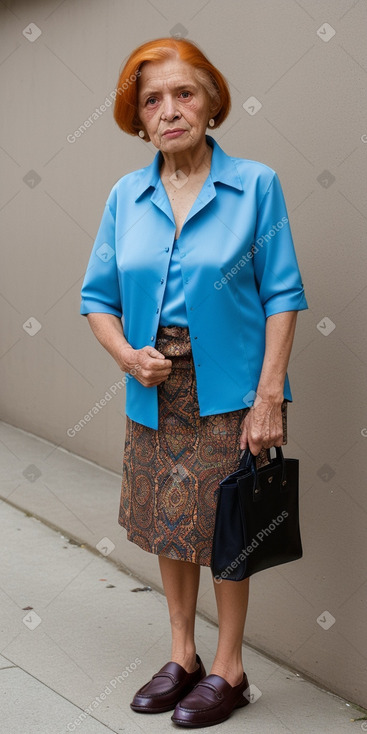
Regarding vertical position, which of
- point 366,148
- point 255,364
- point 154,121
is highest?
point 366,148

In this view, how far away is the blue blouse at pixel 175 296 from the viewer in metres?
2.82

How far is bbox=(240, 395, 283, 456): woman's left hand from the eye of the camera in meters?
2.80

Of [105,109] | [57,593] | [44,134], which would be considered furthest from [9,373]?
[57,593]

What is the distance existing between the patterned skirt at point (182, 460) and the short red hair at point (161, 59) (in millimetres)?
638

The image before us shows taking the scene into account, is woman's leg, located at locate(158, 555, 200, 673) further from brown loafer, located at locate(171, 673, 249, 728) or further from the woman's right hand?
the woman's right hand

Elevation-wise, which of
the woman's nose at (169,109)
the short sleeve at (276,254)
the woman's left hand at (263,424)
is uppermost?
the woman's nose at (169,109)

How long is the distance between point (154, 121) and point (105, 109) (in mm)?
2358

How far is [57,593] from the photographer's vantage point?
13.2ft

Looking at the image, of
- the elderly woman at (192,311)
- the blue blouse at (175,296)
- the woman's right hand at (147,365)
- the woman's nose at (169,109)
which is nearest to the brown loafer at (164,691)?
the elderly woman at (192,311)

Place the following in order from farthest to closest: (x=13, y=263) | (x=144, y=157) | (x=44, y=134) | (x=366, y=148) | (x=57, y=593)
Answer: (x=13, y=263) → (x=44, y=134) → (x=144, y=157) → (x=57, y=593) → (x=366, y=148)

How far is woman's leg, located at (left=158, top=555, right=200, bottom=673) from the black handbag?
0.81 ft

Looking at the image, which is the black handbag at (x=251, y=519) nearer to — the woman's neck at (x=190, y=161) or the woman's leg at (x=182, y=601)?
the woman's leg at (x=182, y=601)

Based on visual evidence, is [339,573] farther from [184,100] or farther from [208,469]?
[184,100]

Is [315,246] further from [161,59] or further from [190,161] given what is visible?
[161,59]
